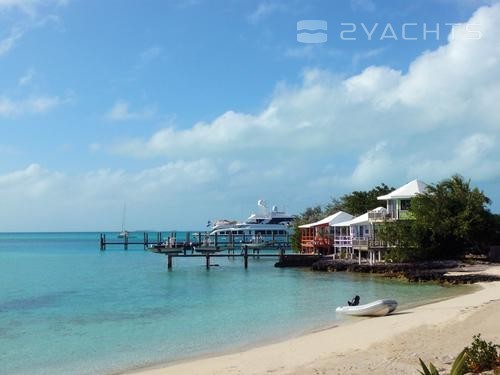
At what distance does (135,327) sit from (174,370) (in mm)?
8506

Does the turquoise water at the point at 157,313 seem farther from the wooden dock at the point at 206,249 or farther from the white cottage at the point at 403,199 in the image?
the white cottage at the point at 403,199

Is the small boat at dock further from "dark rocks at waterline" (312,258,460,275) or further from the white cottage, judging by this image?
the white cottage

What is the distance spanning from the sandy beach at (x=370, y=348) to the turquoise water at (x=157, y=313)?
6.94ft

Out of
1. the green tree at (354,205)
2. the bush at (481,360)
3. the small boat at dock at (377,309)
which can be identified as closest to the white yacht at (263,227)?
the green tree at (354,205)

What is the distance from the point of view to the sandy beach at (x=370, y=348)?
543 inches

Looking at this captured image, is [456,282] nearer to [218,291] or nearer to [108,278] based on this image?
[218,291]

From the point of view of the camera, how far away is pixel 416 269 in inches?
1623

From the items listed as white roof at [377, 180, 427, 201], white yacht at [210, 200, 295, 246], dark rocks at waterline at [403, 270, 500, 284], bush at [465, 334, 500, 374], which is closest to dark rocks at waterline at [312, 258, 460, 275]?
dark rocks at waterline at [403, 270, 500, 284]

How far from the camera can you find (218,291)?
3669 cm

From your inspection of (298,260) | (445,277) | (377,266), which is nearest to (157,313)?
(445,277)

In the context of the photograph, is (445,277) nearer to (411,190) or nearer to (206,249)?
(411,190)

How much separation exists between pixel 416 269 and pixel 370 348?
26832 millimetres

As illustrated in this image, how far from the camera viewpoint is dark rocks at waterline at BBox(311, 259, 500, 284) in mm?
35531

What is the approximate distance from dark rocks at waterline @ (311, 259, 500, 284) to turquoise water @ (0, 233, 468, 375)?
80.0 inches
